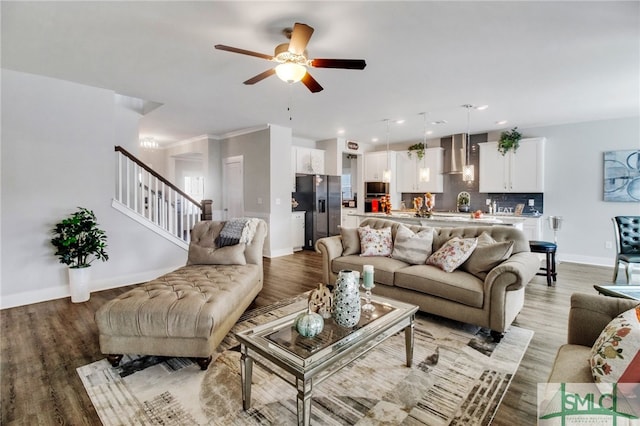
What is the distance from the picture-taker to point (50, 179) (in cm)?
364

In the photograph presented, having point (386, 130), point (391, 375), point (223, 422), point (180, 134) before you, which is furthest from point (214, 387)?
point (180, 134)

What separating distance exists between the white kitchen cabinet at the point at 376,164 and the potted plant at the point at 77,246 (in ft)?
20.1

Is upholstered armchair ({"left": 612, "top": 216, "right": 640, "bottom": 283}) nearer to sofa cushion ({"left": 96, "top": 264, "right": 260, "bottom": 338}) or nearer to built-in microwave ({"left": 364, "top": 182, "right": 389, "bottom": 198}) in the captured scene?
built-in microwave ({"left": 364, "top": 182, "right": 389, "bottom": 198})

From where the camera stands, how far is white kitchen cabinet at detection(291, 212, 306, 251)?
21.9ft

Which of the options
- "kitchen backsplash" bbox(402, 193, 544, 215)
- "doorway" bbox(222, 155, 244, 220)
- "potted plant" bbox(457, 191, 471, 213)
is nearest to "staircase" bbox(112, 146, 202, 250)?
"doorway" bbox(222, 155, 244, 220)

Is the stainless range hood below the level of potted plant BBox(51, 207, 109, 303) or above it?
above

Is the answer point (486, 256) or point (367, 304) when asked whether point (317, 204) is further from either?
point (367, 304)

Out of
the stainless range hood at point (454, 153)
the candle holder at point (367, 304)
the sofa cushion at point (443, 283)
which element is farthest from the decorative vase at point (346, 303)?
the stainless range hood at point (454, 153)

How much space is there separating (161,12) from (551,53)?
349 centimetres

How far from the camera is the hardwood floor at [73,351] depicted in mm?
1787

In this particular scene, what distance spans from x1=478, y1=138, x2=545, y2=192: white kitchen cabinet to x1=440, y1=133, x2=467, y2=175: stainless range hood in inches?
14.9

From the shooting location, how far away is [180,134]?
6.91 meters

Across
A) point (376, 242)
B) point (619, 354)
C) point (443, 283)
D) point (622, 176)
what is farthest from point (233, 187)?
point (622, 176)

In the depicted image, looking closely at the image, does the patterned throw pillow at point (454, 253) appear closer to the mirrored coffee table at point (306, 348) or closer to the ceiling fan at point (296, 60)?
the mirrored coffee table at point (306, 348)
